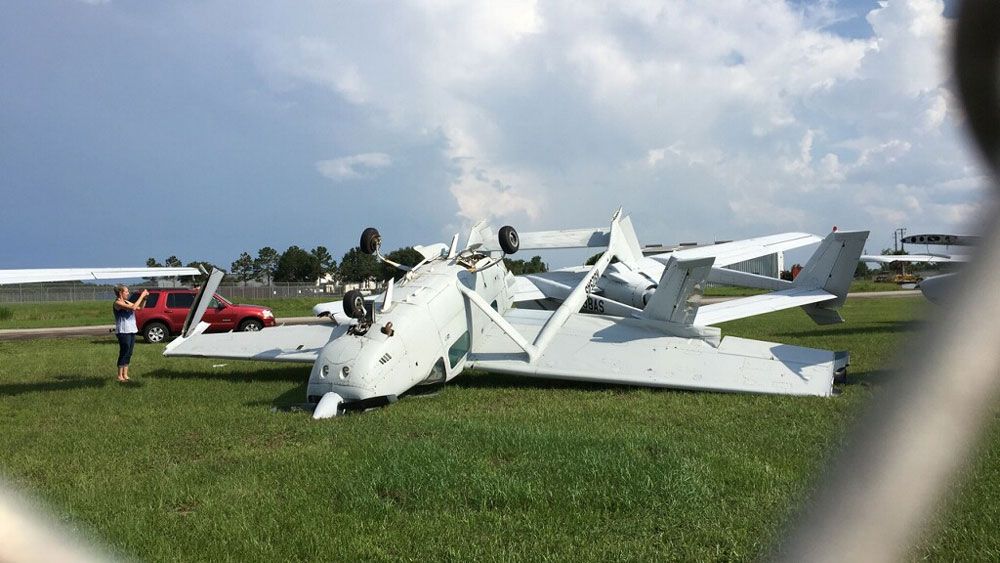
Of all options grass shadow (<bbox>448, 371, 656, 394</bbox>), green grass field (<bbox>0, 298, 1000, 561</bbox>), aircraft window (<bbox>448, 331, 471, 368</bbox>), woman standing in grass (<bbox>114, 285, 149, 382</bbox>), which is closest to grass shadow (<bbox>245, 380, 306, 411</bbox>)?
green grass field (<bbox>0, 298, 1000, 561</bbox>)

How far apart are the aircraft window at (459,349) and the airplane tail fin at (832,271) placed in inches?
363

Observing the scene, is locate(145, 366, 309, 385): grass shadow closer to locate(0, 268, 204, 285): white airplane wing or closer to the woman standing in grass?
the woman standing in grass

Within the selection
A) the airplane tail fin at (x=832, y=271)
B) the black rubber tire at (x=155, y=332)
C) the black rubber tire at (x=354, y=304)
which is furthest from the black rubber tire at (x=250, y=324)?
the airplane tail fin at (x=832, y=271)

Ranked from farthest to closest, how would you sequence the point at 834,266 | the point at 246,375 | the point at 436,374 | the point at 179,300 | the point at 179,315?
the point at 179,300 → the point at 179,315 → the point at 834,266 → the point at 246,375 → the point at 436,374

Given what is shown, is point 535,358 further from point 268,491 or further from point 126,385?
point 126,385

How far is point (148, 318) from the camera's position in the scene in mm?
23844

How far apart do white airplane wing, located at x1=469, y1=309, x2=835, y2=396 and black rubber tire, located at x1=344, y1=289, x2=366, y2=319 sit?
2432 millimetres

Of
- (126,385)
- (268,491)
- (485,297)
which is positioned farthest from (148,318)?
(268,491)

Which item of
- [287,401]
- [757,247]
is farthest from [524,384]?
[757,247]

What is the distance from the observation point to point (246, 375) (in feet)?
44.0

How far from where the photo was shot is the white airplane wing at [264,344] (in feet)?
41.3

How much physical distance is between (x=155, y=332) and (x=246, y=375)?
40.5ft

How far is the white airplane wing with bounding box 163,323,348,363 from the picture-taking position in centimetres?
1259

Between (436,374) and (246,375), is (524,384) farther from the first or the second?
(246,375)
